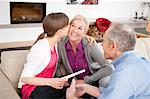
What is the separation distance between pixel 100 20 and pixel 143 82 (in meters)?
3.63

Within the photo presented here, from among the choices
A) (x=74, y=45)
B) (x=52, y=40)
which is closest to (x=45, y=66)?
(x=52, y=40)

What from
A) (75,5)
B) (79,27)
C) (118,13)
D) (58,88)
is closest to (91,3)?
(75,5)

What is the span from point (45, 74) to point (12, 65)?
0.31 metres

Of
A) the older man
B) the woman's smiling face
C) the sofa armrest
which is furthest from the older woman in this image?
the older man

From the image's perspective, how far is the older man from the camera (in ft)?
3.91

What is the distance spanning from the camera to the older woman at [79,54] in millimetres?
2035

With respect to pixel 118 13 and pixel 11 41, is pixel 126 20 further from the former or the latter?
pixel 11 41

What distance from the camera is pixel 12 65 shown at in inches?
73.7

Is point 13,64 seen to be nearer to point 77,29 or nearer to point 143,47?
point 77,29

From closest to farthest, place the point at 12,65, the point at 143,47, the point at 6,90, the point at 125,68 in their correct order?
1. the point at 125,68
2. the point at 6,90
3. the point at 12,65
4. the point at 143,47

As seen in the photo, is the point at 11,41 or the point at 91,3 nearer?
the point at 11,41

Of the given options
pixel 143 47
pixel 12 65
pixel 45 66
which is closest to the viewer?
pixel 45 66

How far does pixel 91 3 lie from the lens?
4871mm

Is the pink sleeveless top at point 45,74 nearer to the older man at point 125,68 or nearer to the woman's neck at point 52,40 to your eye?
the woman's neck at point 52,40
